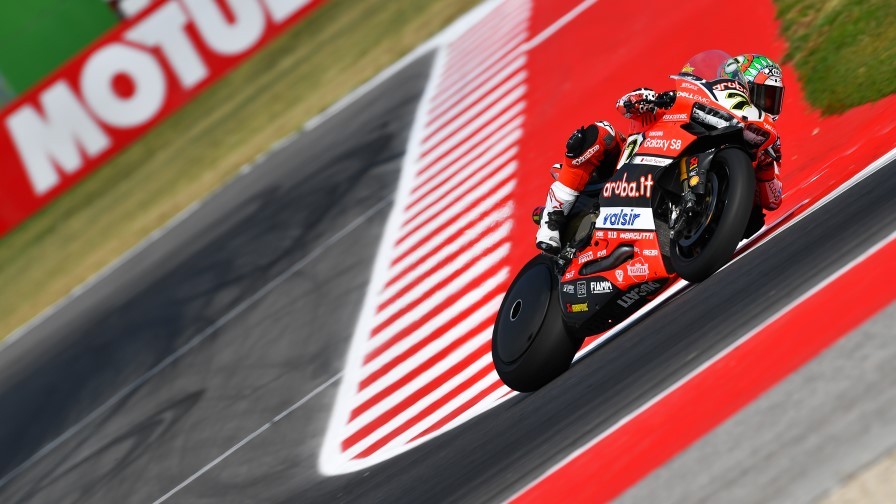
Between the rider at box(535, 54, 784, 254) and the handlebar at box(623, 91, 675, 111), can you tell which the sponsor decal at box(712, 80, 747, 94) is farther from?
the handlebar at box(623, 91, 675, 111)

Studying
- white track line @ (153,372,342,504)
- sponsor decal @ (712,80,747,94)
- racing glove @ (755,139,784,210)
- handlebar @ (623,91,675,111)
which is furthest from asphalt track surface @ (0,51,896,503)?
handlebar @ (623,91,675,111)

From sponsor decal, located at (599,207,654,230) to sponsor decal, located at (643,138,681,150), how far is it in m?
0.39

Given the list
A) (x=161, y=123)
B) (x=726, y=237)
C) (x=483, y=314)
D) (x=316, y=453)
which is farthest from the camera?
(x=161, y=123)

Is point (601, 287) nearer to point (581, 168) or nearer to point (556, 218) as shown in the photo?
point (556, 218)

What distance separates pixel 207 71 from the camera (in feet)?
75.3

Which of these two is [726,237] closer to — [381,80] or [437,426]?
[437,426]

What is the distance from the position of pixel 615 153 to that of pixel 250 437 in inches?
168

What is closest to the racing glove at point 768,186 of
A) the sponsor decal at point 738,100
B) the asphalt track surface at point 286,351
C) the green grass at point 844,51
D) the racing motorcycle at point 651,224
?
the racing motorcycle at point 651,224

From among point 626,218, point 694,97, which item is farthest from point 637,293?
point 694,97

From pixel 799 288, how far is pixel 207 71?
1882cm

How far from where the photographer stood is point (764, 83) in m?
7.02

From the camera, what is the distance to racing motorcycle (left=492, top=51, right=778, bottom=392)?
21.0 feet

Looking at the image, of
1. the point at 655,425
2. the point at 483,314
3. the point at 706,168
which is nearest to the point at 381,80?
the point at 483,314

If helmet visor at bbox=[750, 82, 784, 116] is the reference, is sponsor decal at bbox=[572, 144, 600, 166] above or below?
above
